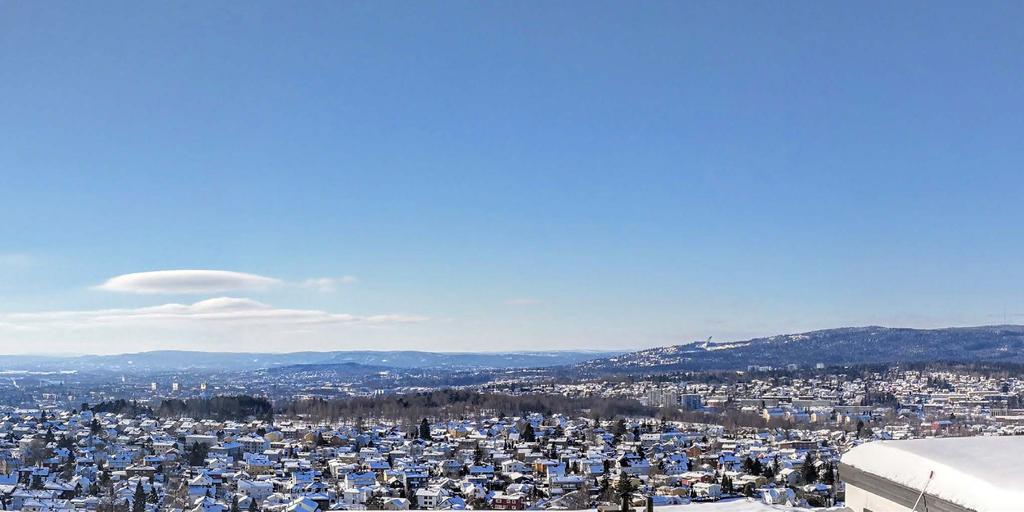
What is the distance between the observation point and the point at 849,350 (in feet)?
166

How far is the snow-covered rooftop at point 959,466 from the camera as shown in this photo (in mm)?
1493

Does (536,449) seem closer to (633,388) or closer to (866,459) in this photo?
(866,459)

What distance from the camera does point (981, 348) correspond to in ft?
140

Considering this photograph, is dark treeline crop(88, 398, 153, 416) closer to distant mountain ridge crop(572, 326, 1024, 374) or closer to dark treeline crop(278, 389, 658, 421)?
dark treeline crop(278, 389, 658, 421)

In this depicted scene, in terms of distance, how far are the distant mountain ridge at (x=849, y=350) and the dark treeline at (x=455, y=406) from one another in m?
18.3

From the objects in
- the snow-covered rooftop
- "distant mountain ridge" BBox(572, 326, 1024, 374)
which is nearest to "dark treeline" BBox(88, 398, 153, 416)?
the snow-covered rooftop

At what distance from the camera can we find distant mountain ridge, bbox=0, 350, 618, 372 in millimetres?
82812

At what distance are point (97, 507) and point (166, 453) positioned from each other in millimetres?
9701

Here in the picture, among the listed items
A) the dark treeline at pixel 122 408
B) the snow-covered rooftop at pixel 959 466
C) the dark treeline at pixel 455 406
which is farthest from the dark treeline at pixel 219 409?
the snow-covered rooftop at pixel 959 466

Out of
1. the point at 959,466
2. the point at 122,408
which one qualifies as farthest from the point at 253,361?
the point at 959,466

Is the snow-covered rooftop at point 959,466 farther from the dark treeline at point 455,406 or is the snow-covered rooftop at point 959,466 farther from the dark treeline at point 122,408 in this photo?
the dark treeline at point 122,408

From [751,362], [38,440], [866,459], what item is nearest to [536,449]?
[38,440]

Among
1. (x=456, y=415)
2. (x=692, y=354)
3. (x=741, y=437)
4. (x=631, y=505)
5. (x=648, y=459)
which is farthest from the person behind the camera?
(x=692, y=354)

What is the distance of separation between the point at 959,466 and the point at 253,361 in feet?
344
